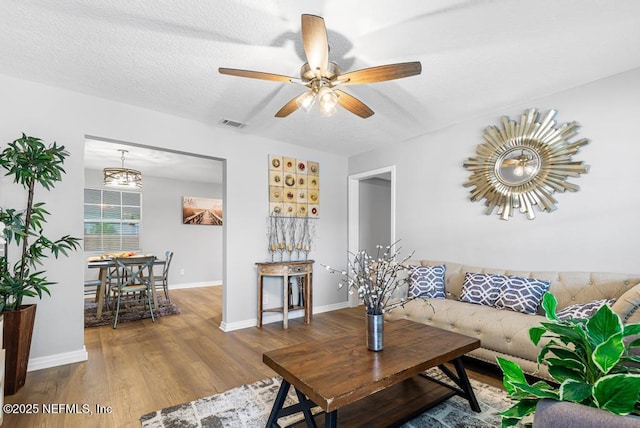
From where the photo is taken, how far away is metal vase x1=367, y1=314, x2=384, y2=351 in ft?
6.08

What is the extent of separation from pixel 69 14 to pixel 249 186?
2.48 m

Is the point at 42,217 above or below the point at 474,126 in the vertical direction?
below

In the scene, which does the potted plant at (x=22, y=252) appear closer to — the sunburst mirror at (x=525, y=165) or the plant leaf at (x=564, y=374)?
the plant leaf at (x=564, y=374)

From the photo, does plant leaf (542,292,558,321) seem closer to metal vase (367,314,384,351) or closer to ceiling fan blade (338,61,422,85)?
metal vase (367,314,384,351)

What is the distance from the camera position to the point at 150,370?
2672 millimetres

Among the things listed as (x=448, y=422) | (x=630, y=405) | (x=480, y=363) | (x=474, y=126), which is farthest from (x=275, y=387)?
(x=474, y=126)

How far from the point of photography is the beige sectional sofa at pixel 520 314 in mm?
2227

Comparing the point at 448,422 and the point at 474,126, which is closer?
the point at 448,422

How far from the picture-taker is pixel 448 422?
1.92 meters

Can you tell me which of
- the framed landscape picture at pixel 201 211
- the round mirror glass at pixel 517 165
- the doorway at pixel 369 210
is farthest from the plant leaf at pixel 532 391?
the framed landscape picture at pixel 201 211

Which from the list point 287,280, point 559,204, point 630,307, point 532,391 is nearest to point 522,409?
point 532,391

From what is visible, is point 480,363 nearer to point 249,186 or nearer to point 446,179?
point 446,179

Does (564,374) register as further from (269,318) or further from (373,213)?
(373,213)

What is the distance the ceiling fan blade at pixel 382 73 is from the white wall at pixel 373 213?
135 inches
